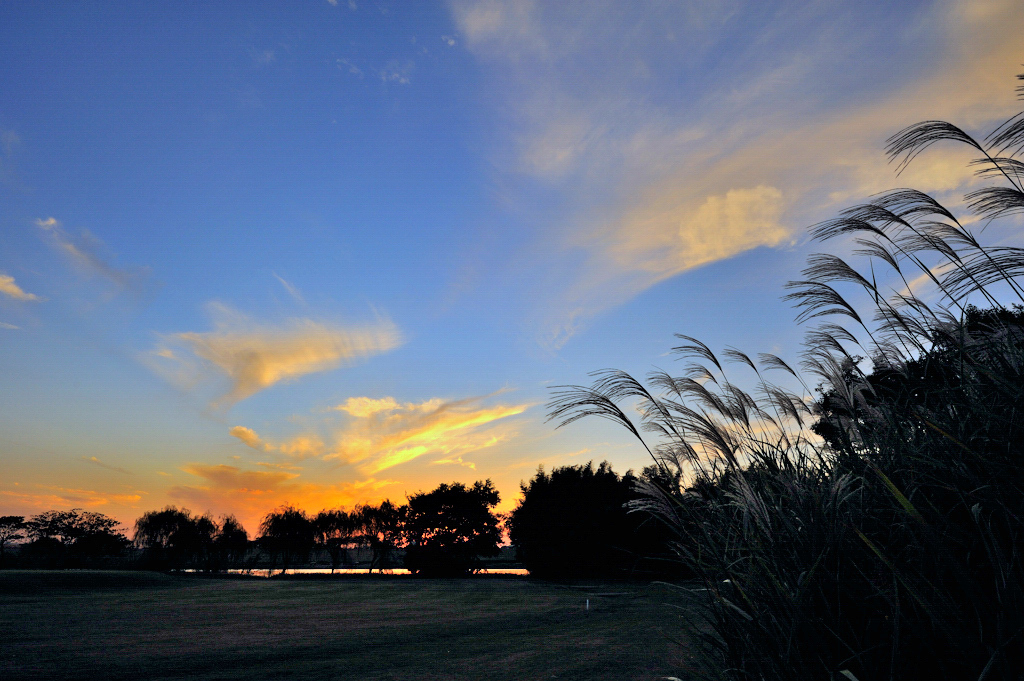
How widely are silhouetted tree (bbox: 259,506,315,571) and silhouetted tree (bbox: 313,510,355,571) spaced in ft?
2.18

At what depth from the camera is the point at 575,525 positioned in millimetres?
28094

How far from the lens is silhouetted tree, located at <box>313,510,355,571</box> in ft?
143

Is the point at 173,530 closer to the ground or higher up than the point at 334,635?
higher up

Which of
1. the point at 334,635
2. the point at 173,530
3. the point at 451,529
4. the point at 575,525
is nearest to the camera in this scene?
the point at 334,635

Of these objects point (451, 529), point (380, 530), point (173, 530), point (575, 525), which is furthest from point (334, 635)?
point (173, 530)

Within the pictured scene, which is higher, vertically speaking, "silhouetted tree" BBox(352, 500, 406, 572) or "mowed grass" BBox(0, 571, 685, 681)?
"silhouetted tree" BBox(352, 500, 406, 572)

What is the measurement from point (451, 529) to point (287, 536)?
45.1 ft

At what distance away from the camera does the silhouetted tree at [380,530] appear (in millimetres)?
39219

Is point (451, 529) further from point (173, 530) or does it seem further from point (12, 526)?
point (12, 526)

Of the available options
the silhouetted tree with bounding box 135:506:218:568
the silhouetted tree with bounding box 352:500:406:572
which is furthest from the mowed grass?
the silhouetted tree with bounding box 135:506:218:568

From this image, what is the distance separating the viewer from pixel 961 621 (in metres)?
2.11

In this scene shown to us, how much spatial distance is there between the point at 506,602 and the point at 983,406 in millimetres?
13880

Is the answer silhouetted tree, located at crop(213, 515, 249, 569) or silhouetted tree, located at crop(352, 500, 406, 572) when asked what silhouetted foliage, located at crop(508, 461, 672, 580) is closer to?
silhouetted tree, located at crop(352, 500, 406, 572)

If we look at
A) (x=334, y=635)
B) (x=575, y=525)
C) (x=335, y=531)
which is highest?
(x=335, y=531)
